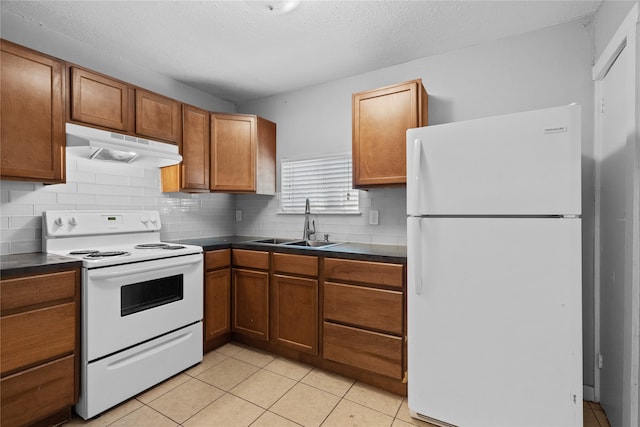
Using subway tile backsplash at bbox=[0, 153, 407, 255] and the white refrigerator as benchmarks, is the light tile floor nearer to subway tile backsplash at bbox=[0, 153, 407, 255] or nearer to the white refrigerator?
the white refrigerator

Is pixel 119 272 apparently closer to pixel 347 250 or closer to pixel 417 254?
pixel 347 250

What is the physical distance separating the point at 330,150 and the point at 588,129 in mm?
1907

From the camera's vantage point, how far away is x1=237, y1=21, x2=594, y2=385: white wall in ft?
6.64

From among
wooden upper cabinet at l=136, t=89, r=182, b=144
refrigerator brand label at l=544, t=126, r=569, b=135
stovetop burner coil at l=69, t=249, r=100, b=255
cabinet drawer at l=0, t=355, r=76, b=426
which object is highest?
wooden upper cabinet at l=136, t=89, r=182, b=144

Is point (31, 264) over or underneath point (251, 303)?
over

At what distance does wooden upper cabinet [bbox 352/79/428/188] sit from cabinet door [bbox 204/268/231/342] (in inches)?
55.7

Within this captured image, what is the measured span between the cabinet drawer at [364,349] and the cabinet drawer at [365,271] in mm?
351

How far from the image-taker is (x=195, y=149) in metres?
2.80

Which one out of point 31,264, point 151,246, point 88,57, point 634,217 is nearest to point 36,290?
point 31,264

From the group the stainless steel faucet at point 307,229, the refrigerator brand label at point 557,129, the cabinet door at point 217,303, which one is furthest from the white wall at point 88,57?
the refrigerator brand label at point 557,129

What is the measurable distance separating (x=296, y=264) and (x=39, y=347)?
1.55 metres

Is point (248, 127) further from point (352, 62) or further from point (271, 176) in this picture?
point (352, 62)

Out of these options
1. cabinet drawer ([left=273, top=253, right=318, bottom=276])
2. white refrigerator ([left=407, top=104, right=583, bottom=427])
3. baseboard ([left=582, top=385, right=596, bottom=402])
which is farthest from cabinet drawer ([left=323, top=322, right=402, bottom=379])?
baseboard ([left=582, top=385, right=596, bottom=402])

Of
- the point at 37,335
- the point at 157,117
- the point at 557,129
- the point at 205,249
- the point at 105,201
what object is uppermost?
the point at 157,117
